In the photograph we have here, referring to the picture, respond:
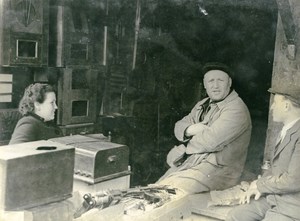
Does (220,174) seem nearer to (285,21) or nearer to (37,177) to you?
(285,21)

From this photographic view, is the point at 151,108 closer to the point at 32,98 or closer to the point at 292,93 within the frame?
the point at 32,98

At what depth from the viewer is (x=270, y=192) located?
3.35 metres

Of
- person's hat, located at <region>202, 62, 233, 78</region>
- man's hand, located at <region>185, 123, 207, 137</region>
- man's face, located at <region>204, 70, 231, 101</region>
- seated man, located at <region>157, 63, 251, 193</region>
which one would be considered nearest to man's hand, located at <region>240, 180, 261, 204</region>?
seated man, located at <region>157, 63, 251, 193</region>

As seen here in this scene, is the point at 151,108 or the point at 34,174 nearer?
the point at 34,174

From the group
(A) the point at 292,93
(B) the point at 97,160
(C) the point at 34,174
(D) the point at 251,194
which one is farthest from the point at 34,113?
(A) the point at 292,93

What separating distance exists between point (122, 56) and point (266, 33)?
186 centimetres

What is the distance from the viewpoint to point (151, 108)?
19.2 ft

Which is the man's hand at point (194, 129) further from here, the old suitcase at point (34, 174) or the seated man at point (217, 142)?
the old suitcase at point (34, 174)

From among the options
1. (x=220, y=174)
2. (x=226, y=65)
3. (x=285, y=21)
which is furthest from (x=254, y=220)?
(x=226, y=65)

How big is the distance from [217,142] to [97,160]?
1496 millimetres

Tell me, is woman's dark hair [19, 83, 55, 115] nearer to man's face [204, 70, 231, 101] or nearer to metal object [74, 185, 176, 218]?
metal object [74, 185, 176, 218]

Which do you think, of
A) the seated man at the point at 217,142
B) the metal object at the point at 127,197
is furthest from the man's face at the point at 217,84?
the metal object at the point at 127,197

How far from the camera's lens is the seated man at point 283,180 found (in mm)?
3229

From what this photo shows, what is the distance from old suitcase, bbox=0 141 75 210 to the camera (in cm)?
303
